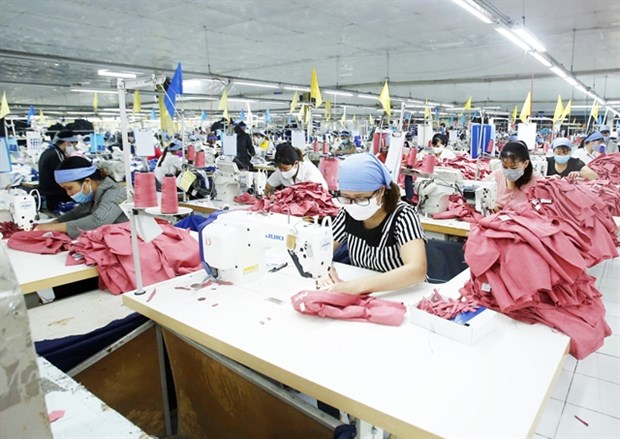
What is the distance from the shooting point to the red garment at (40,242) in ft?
8.66

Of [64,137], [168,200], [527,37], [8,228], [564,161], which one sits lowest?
[8,228]

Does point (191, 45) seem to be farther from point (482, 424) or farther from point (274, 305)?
point (482, 424)

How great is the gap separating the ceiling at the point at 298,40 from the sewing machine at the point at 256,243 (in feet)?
15.1

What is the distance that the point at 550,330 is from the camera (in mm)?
1541

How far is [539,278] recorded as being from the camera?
Answer: 1548mm

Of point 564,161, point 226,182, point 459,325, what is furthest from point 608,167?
point 459,325

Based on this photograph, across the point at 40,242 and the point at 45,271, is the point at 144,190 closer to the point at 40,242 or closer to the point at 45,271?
the point at 45,271

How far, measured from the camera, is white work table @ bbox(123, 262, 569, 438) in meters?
1.11

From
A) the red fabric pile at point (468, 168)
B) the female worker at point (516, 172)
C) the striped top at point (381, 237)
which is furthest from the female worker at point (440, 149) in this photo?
the striped top at point (381, 237)

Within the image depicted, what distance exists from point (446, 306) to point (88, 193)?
94.9 inches

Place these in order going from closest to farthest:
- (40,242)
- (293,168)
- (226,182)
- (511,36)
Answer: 1. (40,242)
2. (293,168)
3. (226,182)
4. (511,36)

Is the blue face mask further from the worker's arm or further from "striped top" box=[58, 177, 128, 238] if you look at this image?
the worker's arm

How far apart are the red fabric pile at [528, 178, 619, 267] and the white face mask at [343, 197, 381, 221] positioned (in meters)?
0.88

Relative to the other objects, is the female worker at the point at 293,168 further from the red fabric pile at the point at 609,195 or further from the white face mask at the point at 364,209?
the red fabric pile at the point at 609,195
